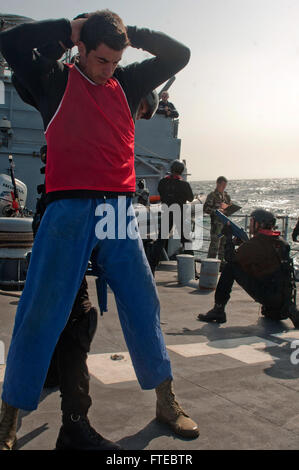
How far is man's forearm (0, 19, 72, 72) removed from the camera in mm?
2010

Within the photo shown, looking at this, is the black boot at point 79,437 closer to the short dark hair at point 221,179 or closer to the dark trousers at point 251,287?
the dark trousers at point 251,287

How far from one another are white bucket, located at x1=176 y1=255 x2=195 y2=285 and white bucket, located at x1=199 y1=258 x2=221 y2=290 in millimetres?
468

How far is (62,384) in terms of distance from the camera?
2145mm

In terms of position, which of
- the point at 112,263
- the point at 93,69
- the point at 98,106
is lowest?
the point at 112,263

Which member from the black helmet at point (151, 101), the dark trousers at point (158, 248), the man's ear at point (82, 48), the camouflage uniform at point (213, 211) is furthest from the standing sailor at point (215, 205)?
the man's ear at point (82, 48)

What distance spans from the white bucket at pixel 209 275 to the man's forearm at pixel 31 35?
4.73 m

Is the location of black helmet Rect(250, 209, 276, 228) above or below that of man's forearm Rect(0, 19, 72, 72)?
below

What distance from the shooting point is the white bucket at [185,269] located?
22.8ft

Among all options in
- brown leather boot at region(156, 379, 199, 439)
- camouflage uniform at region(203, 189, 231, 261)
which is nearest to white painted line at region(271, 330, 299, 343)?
brown leather boot at region(156, 379, 199, 439)

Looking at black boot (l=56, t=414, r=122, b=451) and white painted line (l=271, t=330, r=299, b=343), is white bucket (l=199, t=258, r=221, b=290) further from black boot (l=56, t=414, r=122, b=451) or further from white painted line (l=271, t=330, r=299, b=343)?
black boot (l=56, t=414, r=122, b=451)

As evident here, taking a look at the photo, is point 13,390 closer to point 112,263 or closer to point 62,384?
point 62,384

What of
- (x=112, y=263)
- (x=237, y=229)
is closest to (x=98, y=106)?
(x=112, y=263)
